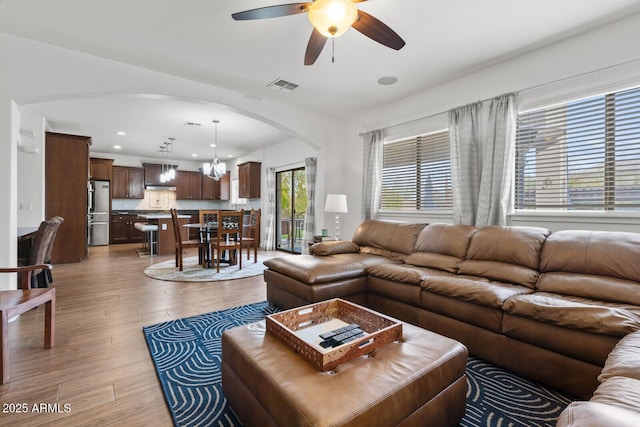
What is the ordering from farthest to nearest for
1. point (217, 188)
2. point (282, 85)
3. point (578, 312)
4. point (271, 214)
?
point (217, 188), point (271, 214), point (282, 85), point (578, 312)

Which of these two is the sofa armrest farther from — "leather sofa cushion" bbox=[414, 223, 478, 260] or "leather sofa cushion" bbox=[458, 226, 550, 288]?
"leather sofa cushion" bbox=[458, 226, 550, 288]

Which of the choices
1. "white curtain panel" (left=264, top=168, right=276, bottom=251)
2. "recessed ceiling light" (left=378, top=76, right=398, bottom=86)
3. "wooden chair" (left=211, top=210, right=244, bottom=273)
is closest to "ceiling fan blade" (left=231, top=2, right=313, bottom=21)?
"recessed ceiling light" (left=378, top=76, right=398, bottom=86)

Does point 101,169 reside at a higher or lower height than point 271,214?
higher

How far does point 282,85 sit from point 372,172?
186 cm

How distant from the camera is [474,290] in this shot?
2.18 metres

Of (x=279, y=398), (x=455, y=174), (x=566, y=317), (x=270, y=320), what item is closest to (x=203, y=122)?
(x=455, y=174)

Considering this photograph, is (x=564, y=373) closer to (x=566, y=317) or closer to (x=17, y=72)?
(x=566, y=317)

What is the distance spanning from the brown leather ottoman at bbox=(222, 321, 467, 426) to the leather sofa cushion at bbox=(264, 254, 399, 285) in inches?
47.6

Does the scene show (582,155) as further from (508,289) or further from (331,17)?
(331,17)

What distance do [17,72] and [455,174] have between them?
15.8ft

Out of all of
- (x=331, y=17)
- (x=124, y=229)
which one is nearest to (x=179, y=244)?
(x=331, y=17)

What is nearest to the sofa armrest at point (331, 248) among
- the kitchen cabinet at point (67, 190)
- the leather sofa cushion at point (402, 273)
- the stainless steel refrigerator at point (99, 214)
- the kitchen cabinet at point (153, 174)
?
the leather sofa cushion at point (402, 273)

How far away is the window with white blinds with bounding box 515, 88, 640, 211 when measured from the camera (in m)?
2.50

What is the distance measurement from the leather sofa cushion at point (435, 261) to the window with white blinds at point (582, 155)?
107cm
